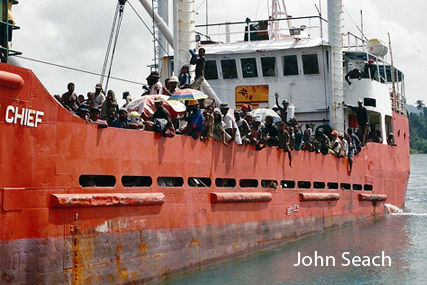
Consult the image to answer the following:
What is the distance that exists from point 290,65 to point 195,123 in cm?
788

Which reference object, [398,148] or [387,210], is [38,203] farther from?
[398,148]

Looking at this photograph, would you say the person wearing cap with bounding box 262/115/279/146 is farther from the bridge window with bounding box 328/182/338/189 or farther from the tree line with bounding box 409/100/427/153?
the tree line with bounding box 409/100/427/153

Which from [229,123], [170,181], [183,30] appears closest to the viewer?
[170,181]

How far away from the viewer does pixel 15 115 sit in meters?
8.29

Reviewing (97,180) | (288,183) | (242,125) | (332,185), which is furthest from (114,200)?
(332,185)

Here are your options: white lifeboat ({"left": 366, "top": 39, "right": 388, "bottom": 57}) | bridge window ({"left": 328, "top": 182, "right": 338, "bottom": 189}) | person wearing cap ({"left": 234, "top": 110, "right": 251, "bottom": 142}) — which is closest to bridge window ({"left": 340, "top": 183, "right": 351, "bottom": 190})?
bridge window ({"left": 328, "top": 182, "right": 338, "bottom": 189})

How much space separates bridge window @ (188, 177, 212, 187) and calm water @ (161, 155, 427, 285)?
1.58 metres

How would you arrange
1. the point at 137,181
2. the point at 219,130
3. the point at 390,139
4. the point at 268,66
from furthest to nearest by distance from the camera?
the point at 390,139
the point at 268,66
the point at 219,130
the point at 137,181

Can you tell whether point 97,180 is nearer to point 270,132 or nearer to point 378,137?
point 270,132

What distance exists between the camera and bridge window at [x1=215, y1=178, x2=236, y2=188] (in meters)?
12.3

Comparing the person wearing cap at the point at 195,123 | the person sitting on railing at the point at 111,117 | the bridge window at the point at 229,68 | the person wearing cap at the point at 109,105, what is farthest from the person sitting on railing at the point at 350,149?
the person sitting on railing at the point at 111,117

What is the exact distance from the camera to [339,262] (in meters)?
12.5

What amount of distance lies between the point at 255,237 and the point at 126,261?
417 centimetres

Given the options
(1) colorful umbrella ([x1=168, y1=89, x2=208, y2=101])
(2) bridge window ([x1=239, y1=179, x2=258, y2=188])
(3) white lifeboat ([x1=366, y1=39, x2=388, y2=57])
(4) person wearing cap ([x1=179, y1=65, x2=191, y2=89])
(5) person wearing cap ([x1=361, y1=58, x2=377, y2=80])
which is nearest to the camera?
(1) colorful umbrella ([x1=168, y1=89, x2=208, y2=101])
